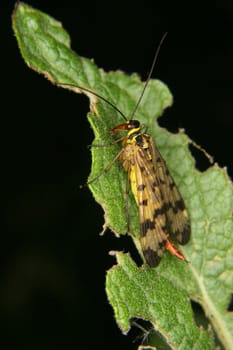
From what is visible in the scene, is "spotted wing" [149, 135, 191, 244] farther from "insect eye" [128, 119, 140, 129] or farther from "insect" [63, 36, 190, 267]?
"insect eye" [128, 119, 140, 129]

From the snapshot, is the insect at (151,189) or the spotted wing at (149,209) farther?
the insect at (151,189)

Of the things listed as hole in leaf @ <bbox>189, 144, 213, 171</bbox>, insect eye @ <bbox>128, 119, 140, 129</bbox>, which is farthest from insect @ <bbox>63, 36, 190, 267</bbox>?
hole in leaf @ <bbox>189, 144, 213, 171</bbox>

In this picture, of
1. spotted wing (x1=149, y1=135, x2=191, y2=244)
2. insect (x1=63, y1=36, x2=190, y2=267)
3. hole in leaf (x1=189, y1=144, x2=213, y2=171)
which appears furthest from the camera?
hole in leaf (x1=189, y1=144, x2=213, y2=171)

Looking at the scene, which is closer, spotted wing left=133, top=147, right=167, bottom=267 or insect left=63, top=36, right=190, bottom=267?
spotted wing left=133, top=147, right=167, bottom=267

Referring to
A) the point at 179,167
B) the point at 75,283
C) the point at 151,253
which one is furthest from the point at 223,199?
the point at 75,283

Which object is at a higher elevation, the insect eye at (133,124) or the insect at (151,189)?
the insect eye at (133,124)

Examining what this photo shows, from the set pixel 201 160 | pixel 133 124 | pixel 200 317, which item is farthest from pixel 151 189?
pixel 200 317

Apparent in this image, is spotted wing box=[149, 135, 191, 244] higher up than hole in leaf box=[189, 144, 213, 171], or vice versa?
hole in leaf box=[189, 144, 213, 171]

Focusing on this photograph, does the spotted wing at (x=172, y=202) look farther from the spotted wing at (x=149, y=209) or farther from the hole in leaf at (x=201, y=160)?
the hole in leaf at (x=201, y=160)

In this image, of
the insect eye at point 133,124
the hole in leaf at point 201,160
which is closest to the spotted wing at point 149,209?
the insect eye at point 133,124
